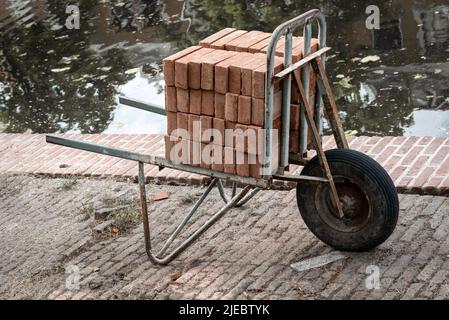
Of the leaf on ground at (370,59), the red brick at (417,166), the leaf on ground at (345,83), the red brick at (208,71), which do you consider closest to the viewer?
the red brick at (208,71)

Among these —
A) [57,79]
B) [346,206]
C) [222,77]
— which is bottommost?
[57,79]

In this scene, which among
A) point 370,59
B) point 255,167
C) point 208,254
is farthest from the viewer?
point 370,59

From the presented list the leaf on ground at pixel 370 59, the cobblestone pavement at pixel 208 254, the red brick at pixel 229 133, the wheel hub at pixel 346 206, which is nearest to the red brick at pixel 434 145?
the cobblestone pavement at pixel 208 254

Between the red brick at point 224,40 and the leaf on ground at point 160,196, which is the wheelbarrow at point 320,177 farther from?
the leaf on ground at point 160,196

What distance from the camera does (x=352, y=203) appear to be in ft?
21.5

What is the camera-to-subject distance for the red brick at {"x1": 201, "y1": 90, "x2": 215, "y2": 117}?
6.25 meters

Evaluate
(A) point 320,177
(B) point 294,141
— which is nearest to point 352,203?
(A) point 320,177

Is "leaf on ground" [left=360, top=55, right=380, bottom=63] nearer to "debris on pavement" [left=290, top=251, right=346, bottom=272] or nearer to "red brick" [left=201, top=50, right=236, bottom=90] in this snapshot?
"debris on pavement" [left=290, top=251, right=346, bottom=272]

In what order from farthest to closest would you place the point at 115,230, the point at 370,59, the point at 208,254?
the point at 370,59 < the point at 115,230 < the point at 208,254

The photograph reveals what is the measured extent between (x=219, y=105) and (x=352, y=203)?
1.23 metres

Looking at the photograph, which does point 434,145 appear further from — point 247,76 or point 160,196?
point 247,76

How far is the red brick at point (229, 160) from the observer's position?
6.25 metres

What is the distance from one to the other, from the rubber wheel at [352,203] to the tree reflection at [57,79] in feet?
14.4

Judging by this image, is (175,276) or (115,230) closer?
(175,276)
